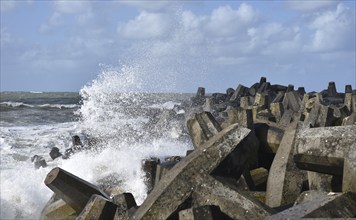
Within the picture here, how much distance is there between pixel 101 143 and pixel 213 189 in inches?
260

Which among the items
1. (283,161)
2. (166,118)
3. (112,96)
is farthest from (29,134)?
(283,161)

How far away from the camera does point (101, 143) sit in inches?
406

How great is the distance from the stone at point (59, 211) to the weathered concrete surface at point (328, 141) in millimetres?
2095

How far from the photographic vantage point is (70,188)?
4.82 m

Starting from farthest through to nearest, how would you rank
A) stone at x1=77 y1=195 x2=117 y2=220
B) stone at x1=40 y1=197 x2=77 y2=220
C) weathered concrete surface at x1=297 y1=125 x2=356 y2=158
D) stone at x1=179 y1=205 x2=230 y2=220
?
stone at x1=40 y1=197 x2=77 y2=220
stone at x1=77 y1=195 x2=117 y2=220
weathered concrete surface at x1=297 y1=125 x2=356 y2=158
stone at x1=179 y1=205 x2=230 y2=220

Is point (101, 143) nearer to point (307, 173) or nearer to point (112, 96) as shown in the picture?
point (307, 173)

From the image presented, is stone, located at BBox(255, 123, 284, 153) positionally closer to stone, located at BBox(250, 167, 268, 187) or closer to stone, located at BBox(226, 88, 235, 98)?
stone, located at BBox(250, 167, 268, 187)

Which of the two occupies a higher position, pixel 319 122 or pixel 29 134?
pixel 319 122

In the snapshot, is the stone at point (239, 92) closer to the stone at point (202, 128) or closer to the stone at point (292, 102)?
the stone at point (292, 102)

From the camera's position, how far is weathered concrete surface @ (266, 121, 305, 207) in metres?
4.34

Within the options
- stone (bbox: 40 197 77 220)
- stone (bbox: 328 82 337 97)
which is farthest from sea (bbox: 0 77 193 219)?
stone (bbox: 328 82 337 97)

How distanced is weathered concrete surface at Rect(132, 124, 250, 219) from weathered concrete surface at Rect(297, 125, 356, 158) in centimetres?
50

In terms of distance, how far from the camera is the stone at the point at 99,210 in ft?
13.3

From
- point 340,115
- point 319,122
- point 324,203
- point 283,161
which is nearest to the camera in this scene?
point 324,203
